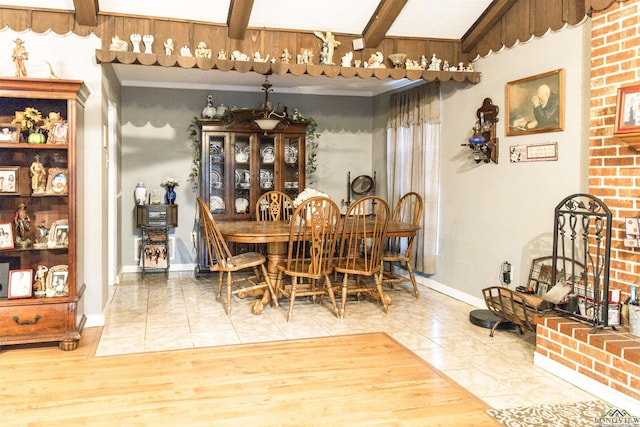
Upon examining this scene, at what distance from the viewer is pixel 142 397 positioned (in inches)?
114

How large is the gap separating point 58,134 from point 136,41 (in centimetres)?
99

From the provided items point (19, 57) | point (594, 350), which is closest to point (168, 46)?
point (19, 57)

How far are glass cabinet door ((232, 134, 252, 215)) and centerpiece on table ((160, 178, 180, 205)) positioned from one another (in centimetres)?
72

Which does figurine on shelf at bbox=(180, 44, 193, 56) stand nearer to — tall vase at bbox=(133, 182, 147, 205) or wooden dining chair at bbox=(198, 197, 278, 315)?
wooden dining chair at bbox=(198, 197, 278, 315)

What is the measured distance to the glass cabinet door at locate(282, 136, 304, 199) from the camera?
6.52 metres

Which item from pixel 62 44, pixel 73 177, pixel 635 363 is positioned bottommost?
pixel 635 363

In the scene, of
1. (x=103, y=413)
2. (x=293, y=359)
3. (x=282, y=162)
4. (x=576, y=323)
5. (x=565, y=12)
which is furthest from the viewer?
(x=282, y=162)

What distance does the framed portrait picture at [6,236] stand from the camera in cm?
366

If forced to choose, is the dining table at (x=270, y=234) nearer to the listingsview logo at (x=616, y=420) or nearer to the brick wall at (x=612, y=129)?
the brick wall at (x=612, y=129)

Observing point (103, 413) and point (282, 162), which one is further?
point (282, 162)

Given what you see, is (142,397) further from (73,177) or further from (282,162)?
(282,162)

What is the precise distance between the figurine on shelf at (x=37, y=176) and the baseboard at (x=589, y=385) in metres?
3.53

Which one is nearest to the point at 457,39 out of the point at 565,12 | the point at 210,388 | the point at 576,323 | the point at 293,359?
the point at 565,12

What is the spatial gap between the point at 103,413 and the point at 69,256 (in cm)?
137
